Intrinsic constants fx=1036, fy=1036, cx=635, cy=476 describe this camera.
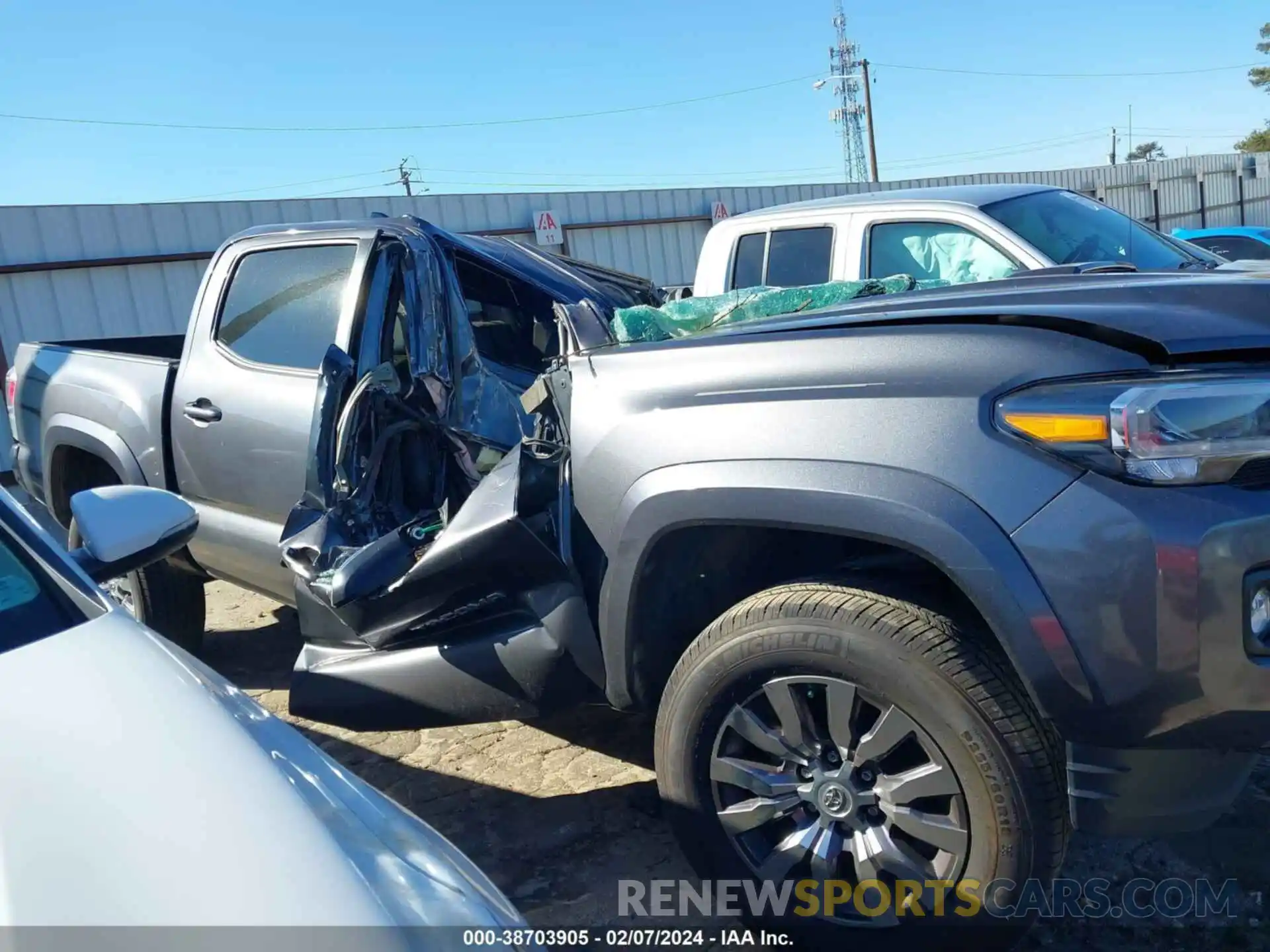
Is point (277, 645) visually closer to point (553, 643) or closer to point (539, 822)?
point (539, 822)

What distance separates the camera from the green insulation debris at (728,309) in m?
3.24

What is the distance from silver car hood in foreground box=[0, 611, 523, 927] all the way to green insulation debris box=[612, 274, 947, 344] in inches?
69.2

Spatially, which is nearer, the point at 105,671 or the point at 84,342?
the point at 105,671

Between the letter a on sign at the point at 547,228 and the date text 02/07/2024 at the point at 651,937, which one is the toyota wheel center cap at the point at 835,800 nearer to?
the date text 02/07/2024 at the point at 651,937

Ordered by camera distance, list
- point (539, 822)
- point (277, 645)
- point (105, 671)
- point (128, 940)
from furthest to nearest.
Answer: point (277, 645), point (539, 822), point (105, 671), point (128, 940)

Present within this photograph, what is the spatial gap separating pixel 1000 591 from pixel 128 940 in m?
1.53

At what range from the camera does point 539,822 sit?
10.6ft

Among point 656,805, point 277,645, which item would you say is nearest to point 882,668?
point 656,805

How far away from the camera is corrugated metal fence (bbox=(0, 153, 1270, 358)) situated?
1148 centimetres

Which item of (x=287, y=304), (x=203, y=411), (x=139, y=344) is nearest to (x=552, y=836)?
(x=203, y=411)

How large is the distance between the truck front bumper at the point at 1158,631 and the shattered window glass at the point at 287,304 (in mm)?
2863

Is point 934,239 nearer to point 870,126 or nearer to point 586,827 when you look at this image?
point 586,827

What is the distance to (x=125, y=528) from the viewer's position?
2363mm

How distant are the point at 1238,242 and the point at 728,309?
874 centimetres
